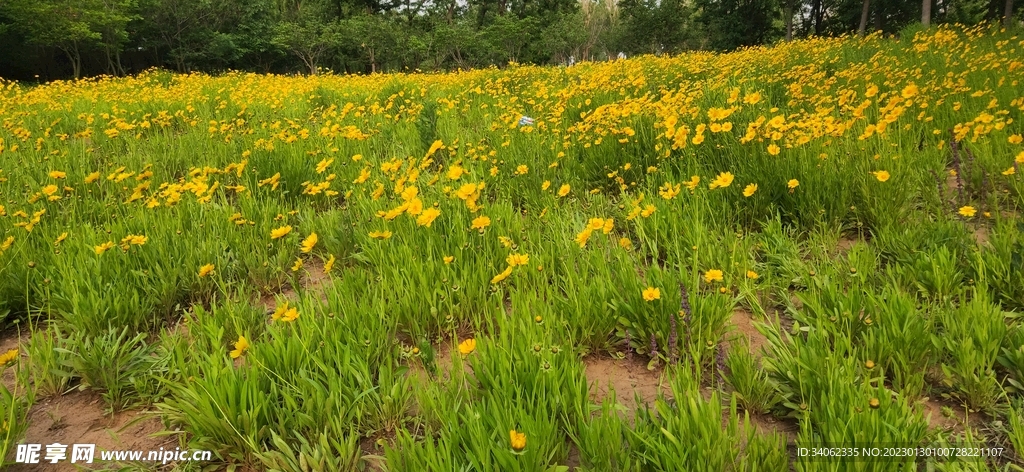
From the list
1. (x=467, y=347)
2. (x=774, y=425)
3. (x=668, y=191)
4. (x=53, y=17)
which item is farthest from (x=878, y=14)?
(x=53, y=17)

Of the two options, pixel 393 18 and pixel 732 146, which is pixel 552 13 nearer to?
pixel 393 18

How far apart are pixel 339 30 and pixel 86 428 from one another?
99.0ft

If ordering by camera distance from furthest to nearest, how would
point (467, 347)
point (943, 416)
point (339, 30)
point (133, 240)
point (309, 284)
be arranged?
point (339, 30) → point (309, 284) → point (133, 240) → point (467, 347) → point (943, 416)

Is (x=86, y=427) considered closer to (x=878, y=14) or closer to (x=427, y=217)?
(x=427, y=217)

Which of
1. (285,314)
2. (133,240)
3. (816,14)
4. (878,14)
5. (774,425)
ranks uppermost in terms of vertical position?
(816,14)

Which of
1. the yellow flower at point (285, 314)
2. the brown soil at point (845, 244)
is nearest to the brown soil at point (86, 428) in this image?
the yellow flower at point (285, 314)

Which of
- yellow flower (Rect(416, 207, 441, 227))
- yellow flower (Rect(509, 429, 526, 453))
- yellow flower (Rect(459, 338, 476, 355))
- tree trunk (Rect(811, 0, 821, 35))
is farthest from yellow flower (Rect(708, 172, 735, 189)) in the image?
tree trunk (Rect(811, 0, 821, 35))

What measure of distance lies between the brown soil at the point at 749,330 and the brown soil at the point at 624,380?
33 cm

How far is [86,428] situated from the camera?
1.53m

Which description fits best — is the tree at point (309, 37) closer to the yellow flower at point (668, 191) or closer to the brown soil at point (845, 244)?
the yellow flower at point (668, 191)

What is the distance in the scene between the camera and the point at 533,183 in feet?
10.3

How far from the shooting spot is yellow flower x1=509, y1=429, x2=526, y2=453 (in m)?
1.08

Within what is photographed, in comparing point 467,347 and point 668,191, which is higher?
point 668,191

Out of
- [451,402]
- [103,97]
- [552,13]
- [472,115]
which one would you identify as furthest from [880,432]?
[552,13]
